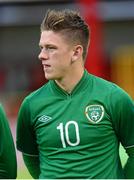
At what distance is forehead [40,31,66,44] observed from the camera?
4.59 metres

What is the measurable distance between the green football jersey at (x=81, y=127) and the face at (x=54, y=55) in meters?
0.15

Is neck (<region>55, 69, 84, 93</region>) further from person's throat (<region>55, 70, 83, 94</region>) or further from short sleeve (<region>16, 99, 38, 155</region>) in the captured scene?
short sleeve (<region>16, 99, 38, 155</region>)

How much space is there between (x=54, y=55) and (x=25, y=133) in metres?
0.57

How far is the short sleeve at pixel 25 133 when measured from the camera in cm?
477

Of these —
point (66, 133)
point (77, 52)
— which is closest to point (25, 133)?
point (66, 133)

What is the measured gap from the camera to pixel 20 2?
24.2 meters

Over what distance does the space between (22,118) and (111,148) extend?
61 cm

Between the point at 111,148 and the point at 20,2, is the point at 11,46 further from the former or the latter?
the point at 111,148

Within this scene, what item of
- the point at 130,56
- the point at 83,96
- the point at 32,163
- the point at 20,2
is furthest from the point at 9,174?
the point at 20,2

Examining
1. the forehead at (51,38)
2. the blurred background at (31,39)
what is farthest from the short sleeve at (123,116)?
the blurred background at (31,39)

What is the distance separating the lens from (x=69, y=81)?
4.73 m

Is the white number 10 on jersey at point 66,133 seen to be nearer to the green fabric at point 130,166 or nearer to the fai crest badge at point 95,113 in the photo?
the fai crest badge at point 95,113

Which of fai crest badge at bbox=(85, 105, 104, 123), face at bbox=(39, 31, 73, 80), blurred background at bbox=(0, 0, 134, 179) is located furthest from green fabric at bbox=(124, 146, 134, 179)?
blurred background at bbox=(0, 0, 134, 179)

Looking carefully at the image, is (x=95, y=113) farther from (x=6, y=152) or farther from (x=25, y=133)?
(x=6, y=152)
